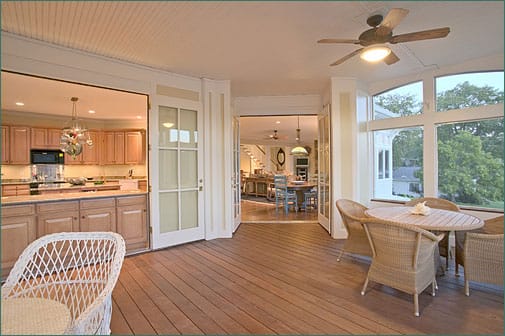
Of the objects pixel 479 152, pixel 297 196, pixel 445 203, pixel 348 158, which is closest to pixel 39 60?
pixel 348 158

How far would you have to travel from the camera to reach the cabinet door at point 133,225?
13.1ft

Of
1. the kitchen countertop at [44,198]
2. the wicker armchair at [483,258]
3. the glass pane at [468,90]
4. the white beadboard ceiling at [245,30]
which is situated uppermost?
the white beadboard ceiling at [245,30]

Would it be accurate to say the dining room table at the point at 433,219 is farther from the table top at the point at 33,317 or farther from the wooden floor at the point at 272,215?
the wooden floor at the point at 272,215

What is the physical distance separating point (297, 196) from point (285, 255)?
4.23 meters

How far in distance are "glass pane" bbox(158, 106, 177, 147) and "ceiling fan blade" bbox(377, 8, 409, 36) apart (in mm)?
3101

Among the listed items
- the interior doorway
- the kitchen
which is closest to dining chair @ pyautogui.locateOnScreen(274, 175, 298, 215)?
the interior doorway

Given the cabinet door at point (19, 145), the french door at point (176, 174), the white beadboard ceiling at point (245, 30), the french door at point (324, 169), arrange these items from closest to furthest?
the white beadboard ceiling at point (245, 30) → the french door at point (176, 174) → the french door at point (324, 169) → the cabinet door at point (19, 145)

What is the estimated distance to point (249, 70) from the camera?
169 inches

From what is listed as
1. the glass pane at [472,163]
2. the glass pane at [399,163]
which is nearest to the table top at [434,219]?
the glass pane at [472,163]

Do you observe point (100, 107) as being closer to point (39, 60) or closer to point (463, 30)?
point (39, 60)

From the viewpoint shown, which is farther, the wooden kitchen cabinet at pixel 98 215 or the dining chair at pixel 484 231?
the wooden kitchen cabinet at pixel 98 215

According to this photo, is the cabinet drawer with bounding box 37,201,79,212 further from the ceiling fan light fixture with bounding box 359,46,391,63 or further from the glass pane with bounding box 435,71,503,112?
the glass pane with bounding box 435,71,503,112

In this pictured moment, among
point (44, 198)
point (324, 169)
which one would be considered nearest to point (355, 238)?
point (324, 169)

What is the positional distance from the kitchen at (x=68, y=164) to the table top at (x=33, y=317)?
2207mm
